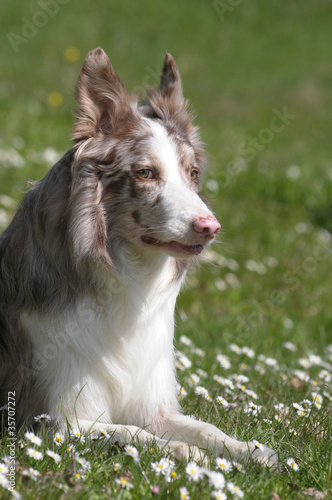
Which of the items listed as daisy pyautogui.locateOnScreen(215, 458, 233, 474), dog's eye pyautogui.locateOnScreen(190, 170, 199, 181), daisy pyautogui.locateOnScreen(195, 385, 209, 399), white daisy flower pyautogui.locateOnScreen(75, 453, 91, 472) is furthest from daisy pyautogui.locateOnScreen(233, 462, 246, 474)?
dog's eye pyautogui.locateOnScreen(190, 170, 199, 181)

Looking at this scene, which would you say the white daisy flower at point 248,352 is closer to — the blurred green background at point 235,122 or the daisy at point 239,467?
the blurred green background at point 235,122

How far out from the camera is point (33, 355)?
3.68m

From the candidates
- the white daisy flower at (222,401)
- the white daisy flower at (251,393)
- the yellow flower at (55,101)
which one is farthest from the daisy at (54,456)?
the yellow flower at (55,101)

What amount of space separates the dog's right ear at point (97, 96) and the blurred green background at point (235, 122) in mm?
141

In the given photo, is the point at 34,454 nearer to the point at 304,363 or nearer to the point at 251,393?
the point at 251,393

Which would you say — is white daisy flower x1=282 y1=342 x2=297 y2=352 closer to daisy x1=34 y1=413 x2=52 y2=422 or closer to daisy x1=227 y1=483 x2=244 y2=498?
daisy x1=34 y1=413 x2=52 y2=422

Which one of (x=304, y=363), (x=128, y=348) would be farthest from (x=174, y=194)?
(x=304, y=363)

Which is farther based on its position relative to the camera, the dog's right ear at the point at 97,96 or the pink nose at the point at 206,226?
the dog's right ear at the point at 97,96

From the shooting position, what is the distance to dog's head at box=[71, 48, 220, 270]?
3.51 meters

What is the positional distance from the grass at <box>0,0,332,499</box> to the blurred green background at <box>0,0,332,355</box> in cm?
3

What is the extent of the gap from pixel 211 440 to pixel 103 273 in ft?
3.57

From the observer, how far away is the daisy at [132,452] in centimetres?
294

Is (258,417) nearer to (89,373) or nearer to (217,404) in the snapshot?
(217,404)

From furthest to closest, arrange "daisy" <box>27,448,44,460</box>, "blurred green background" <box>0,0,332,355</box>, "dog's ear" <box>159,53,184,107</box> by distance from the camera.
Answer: "blurred green background" <box>0,0,332,355</box> → "dog's ear" <box>159,53,184,107</box> → "daisy" <box>27,448,44,460</box>
